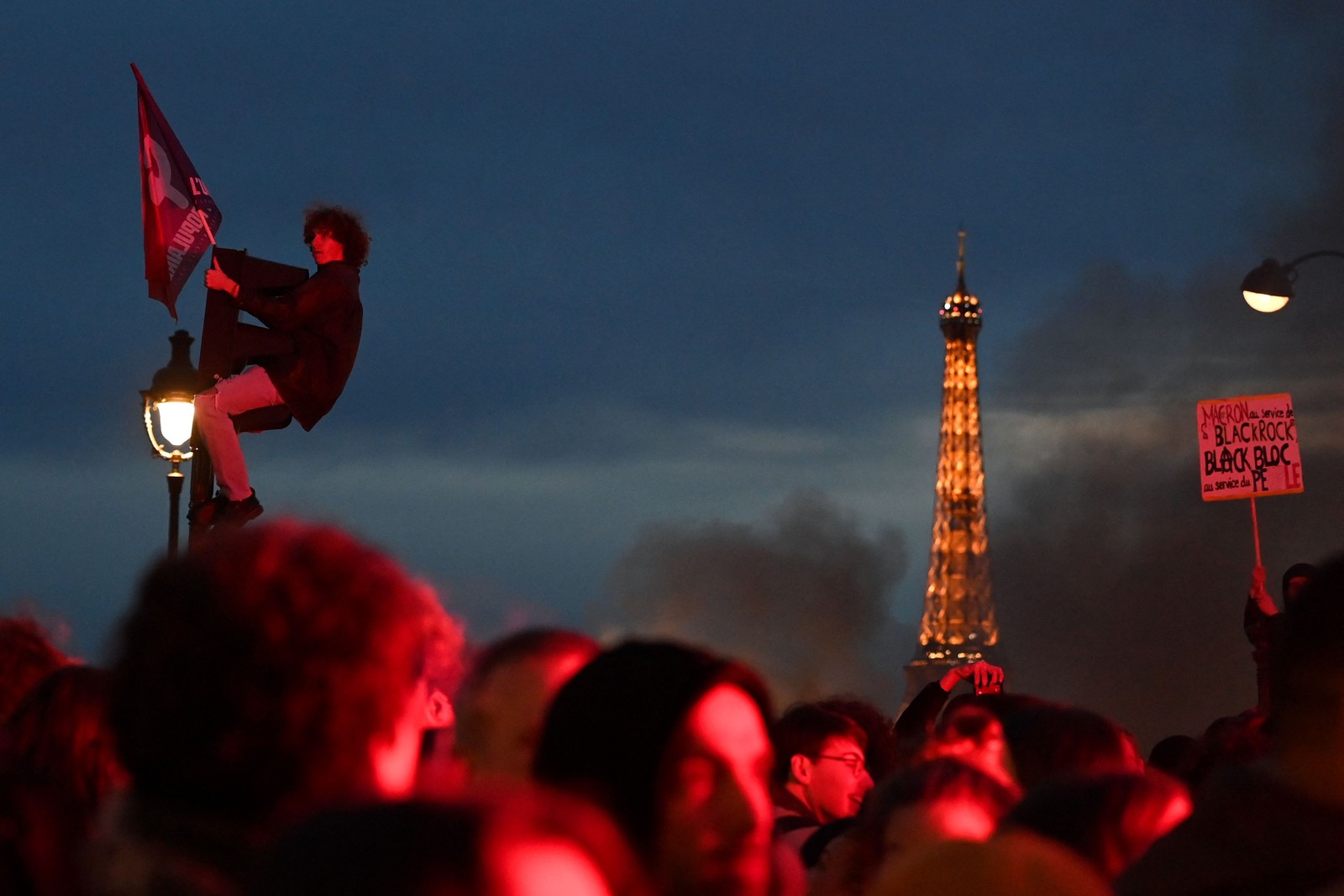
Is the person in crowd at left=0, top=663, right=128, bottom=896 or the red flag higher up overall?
the red flag

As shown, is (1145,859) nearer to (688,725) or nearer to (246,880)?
(688,725)

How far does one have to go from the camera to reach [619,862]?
1.43m

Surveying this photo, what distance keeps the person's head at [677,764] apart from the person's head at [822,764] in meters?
3.20

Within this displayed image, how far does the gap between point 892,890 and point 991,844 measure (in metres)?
0.13

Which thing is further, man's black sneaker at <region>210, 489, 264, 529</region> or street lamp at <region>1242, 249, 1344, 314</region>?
street lamp at <region>1242, 249, 1344, 314</region>

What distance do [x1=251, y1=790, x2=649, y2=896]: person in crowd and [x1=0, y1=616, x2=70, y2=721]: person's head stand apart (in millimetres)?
3476

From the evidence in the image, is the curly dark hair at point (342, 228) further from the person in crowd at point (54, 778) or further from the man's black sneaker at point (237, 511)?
the person in crowd at point (54, 778)

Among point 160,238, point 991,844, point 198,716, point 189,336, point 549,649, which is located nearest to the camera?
point 991,844

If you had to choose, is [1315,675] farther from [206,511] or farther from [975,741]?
[206,511]

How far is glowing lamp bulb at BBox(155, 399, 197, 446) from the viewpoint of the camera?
36.6 feet

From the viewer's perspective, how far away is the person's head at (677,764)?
8.05 ft

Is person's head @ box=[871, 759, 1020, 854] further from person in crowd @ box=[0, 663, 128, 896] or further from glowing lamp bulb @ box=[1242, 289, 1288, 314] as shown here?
glowing lamp bulb @ box=[1242, 289, 1288, 314]

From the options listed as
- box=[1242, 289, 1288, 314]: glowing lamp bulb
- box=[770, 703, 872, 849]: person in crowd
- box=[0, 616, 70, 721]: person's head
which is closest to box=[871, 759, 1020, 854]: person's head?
box=[770, 703, 872, 849]: person in crowd

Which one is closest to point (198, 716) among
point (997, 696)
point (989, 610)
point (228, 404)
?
point (997, 696)
